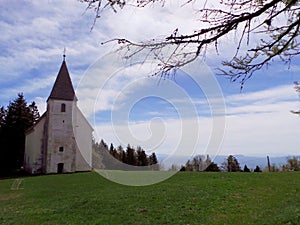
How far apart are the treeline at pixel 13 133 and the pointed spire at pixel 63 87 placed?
11645 mm

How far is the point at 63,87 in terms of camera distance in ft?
127

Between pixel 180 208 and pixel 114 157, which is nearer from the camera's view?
pixel 180 208

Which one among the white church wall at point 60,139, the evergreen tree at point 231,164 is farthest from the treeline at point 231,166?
the white church wall at point 60,139

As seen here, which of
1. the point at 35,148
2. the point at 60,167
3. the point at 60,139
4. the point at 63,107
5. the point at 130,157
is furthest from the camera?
the point at 130,157

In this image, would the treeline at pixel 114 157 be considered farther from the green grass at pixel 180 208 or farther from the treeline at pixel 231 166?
the green grass at pixel 180 208

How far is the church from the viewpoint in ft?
119

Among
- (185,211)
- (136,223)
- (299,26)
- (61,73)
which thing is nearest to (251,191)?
(185,211)

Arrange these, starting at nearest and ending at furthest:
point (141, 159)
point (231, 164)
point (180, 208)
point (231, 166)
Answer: point (180, 208) < point (231, 166) < point (231, 164) < point (141, 159)

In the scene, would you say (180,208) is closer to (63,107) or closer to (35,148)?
(63,107)

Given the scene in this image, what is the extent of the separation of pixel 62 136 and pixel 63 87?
615 centimetres

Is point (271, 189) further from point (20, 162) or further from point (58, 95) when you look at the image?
point (20, 162)

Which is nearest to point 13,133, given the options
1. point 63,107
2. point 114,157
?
point 63,107

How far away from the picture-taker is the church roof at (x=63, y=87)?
37938 millimetres

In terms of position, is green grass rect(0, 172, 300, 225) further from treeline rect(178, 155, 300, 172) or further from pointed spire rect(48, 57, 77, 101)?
pointed spire rect(48, 57, 77, 101)
